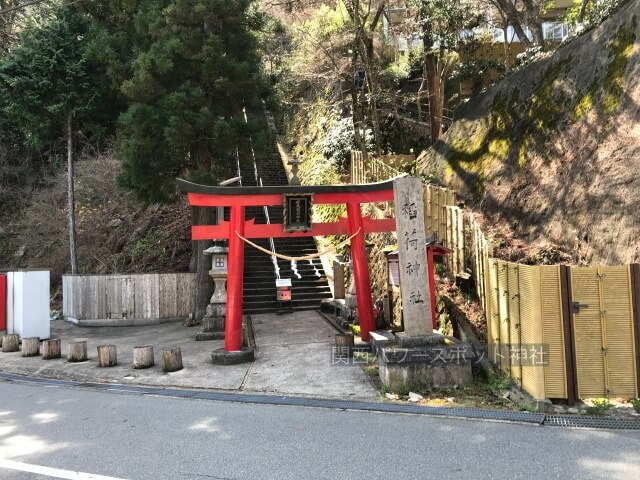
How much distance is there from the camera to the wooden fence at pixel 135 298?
51.0ft

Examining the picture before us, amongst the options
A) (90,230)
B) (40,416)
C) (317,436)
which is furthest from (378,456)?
(90,230)

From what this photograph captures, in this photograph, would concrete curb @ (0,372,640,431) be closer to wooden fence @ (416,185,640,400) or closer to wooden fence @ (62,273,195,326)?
wooden fence @ (416,185,640,400)

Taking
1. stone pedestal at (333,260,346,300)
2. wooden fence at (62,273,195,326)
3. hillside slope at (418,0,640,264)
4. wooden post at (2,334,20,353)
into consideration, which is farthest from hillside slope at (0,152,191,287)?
hillside slope at (418,0,640,264)

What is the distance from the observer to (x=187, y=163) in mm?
14070

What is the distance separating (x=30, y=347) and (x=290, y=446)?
356 inches

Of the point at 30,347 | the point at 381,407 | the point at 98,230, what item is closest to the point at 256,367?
the point at 381,407

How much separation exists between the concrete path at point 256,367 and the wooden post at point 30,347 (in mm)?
171

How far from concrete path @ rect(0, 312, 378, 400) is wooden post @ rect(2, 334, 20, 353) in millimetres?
238

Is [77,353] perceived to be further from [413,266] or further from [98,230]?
[98,230]

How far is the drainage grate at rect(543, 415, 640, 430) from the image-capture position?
535 centimetres

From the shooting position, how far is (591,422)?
5.49 metres

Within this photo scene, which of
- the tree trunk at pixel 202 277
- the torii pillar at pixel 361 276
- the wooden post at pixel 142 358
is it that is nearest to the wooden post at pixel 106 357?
the wooden post at pixel 142 358

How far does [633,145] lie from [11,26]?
24739mm

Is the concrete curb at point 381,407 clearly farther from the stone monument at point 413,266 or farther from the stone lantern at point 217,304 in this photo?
the stone lantern at point 217,304
